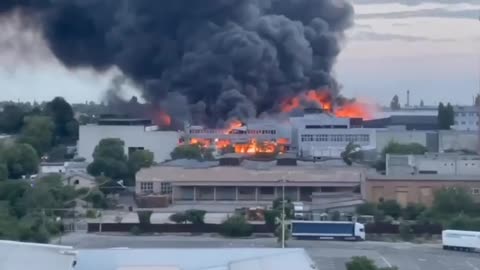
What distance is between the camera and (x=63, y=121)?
27172 mm

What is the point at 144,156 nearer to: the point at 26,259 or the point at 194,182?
the point at 194,182

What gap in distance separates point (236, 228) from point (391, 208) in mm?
2714

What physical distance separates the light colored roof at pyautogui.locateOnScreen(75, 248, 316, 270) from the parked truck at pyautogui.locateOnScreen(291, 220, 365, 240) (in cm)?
974

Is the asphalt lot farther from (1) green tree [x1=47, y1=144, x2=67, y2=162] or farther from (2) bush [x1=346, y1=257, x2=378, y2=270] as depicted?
(1) green tree [x1=47, y1=144, x2=67, y2=162]

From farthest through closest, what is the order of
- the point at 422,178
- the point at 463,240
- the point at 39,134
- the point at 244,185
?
the point at 39,134 → the point at 244,185 → the point at 422,178 → the point at 463,240

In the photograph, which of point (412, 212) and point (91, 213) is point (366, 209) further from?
point (91, 213)

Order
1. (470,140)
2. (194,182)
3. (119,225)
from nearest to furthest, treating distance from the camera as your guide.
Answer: (119,225), (194,182), (470,140)

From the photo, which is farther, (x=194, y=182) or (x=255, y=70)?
(x=255, y=70)

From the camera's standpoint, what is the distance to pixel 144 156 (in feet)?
67.4

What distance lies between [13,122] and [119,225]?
15.7m

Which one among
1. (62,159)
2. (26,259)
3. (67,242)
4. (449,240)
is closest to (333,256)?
(449,240)

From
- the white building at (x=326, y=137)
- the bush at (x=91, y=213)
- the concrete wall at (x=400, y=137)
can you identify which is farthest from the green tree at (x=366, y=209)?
the concrete wall at (x=400, y=137)

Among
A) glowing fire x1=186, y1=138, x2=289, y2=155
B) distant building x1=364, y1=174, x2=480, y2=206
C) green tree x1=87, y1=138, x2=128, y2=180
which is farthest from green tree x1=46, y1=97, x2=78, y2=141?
distant building x1=364, y1=174, x2=480, y2=206

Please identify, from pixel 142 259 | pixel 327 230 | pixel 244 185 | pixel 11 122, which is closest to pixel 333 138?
pixel 244 185
